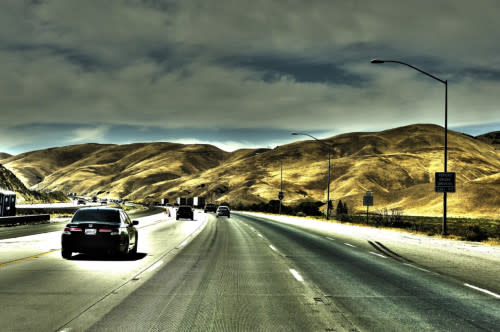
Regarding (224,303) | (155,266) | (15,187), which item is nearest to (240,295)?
(224,303)

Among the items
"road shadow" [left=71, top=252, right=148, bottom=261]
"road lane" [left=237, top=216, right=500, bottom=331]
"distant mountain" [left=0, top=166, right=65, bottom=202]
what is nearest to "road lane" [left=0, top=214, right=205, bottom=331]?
"road shadow" [left=71, top=252, right=148, bottom=261]

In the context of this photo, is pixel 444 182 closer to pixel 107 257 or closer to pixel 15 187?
pixel 107 257

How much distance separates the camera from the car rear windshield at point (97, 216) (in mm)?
13906

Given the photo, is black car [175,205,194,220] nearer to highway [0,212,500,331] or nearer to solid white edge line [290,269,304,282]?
highway [0,212,500,331]

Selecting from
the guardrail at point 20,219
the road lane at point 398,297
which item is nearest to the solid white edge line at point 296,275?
the road lane at point 398,297

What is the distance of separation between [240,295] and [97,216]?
693 cm

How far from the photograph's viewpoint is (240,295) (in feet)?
28.9

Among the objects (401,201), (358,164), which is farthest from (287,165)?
Result: (401,201)

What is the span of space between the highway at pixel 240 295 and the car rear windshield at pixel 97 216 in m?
1.15

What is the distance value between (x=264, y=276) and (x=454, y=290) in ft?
13.4

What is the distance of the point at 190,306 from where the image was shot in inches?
305

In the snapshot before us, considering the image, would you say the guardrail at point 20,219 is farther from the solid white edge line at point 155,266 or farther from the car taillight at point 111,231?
the solid white edge line at point 155,266

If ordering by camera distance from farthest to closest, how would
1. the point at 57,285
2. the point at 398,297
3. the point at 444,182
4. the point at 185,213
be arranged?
the point at 185,213 → the point at 444,182 → the point at 57,285 → the point at 398,297

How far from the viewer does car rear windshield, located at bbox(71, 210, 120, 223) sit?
547 inches
